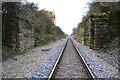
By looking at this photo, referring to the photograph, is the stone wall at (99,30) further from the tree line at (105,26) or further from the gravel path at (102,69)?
the gravel path at (102,69)

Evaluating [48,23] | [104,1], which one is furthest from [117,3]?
[48,23]

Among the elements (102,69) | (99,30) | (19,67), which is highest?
(99,30)

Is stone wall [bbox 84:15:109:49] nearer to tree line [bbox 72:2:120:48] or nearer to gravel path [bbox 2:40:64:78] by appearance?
tree line [bbox 72:2:120:48]

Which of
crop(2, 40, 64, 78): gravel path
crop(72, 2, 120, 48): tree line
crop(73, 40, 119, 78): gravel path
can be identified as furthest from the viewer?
crop(72, 2, 120, 48): tree line

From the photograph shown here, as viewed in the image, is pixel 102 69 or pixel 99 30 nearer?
pixel 102 69

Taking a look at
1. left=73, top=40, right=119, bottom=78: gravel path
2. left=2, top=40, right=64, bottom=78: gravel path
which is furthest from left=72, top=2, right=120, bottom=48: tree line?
left=2, top=40, right=64, bottom=78: gravel path

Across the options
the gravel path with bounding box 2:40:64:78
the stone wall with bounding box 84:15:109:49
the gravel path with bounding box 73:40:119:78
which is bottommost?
the gravel path with bounding box 2:40:64:78

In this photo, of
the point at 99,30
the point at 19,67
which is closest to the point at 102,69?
the point at 19,67

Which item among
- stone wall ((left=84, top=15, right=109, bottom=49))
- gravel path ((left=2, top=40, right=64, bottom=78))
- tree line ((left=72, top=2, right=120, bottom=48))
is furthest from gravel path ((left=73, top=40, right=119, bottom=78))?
stone wall ((left=84, top=15, right=109, bottom=49))

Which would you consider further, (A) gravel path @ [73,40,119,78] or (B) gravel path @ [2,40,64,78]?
(B) gravel path @ [2,40,64,78]

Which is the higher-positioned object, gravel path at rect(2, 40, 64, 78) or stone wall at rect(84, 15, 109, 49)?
stone wall at rect(84, 15, 109, 49)

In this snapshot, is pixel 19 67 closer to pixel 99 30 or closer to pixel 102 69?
pixel 102 69

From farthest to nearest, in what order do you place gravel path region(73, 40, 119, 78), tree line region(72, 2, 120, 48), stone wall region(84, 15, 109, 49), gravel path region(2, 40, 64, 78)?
stone wall region(84, 15, 109, 49)
tree line region(72, 2, 120, 48)
gravel path region(2, 40, 64, 78)
gravel path region(73, 40, 119, 78)

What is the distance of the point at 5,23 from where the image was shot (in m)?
18.7
